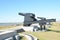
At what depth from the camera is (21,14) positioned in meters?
51.8

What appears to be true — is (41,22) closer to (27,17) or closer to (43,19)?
(43,19)

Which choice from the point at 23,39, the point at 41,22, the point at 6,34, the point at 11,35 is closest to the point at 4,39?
the point at 6,34

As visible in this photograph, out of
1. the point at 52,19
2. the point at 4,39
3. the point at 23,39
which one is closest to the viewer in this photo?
the point at 4,39

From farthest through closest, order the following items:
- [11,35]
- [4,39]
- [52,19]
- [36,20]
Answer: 1. [36,20]
2. [52,19]
3. [11,35]
4. [4,39]

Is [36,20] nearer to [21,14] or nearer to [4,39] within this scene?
[21,14]

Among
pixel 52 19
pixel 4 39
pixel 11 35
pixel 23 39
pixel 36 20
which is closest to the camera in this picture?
pixel 4 39

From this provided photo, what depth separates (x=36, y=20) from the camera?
2140 inches

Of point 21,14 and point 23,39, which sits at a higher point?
point 21,14

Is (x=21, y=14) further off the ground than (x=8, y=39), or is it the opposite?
(x=21, y=14)

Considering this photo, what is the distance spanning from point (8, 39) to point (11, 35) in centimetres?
157

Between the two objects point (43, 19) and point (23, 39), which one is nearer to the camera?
point (23, 39)

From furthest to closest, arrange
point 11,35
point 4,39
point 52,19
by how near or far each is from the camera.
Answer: point 52,19 < point 11,35 < point 4,39

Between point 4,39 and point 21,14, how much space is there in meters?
35.7

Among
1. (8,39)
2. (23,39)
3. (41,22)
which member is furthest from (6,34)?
(41,22)
